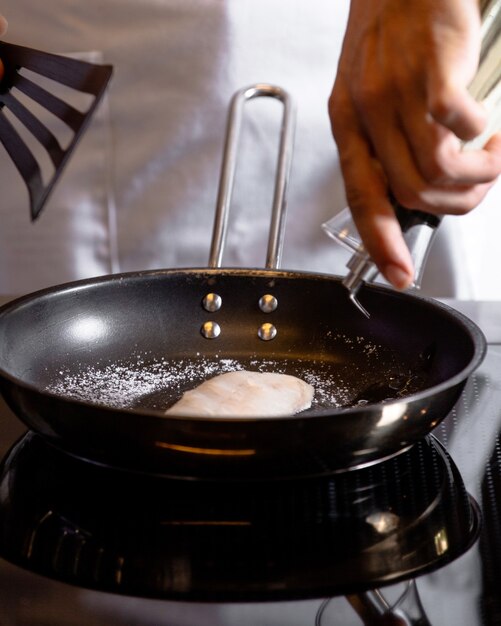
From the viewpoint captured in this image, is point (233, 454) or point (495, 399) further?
point (495, 399)

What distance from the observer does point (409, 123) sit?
0.58 meters

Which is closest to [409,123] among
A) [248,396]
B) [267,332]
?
[248,396]

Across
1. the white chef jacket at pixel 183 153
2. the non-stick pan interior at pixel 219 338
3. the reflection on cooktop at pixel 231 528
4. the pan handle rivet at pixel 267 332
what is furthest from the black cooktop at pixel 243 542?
the white chef jacket at pixel 183 153

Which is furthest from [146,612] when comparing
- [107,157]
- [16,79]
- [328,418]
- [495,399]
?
[107,157]

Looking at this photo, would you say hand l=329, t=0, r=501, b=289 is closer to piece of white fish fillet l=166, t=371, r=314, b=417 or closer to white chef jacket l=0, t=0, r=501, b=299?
piece of white fish fillet l=166, t=371, r=314, b=417

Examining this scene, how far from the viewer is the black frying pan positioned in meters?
0.55

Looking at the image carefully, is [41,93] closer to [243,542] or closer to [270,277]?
[270,277]

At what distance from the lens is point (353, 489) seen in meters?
0.63

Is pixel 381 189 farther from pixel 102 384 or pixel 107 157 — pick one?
pixel 107 157

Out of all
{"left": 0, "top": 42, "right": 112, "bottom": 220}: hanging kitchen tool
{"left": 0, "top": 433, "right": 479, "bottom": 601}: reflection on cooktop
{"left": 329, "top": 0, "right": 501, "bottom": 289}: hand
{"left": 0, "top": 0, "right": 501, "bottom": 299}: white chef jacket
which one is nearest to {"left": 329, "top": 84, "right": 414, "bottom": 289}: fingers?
{"left": 329, "top": 0, "right": 501, "bottom": 289}: hand

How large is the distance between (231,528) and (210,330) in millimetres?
379

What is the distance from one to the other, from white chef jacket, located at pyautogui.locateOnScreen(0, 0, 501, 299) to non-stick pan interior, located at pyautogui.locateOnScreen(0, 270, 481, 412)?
1.34 feet

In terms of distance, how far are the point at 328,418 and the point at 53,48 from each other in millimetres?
886

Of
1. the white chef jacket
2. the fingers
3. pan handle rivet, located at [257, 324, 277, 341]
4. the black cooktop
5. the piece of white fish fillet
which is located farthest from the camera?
the white chef jacket
